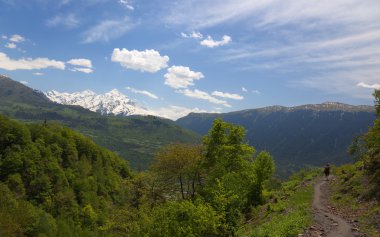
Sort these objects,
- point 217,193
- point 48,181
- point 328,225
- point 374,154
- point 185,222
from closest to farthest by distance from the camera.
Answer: point 328,225 < point 185,222 < point 217,193 < point 374,154 < point 48,181

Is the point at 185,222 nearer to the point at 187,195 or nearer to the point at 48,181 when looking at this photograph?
the point at 187,195

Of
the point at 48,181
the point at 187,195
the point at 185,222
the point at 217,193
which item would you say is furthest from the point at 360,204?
the point at 48,181

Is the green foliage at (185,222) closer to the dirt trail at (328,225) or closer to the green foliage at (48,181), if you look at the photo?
the dirt trail at (328,225)

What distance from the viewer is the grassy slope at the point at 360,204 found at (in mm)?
30256

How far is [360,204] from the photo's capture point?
3862cm

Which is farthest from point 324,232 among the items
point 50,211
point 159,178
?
point 50,211

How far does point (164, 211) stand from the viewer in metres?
42.3

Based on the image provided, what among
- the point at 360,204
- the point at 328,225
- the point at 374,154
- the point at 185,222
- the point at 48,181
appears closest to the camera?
the point at 328,225

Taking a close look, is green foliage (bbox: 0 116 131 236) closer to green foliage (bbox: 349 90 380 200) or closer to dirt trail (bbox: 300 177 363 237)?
green foliage (bbox: 349 90 380 200)

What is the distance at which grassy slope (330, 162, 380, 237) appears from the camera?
30256 millimetres

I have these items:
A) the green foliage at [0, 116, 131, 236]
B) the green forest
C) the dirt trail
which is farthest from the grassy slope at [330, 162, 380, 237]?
the green foliage at [0, 116, 131, 236]

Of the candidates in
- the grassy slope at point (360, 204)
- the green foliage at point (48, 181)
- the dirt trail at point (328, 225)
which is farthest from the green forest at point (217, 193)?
the green foliage at point (48, 181)

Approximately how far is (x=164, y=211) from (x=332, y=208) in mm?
18919

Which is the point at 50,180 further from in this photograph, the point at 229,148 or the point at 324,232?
the point at 324,232
